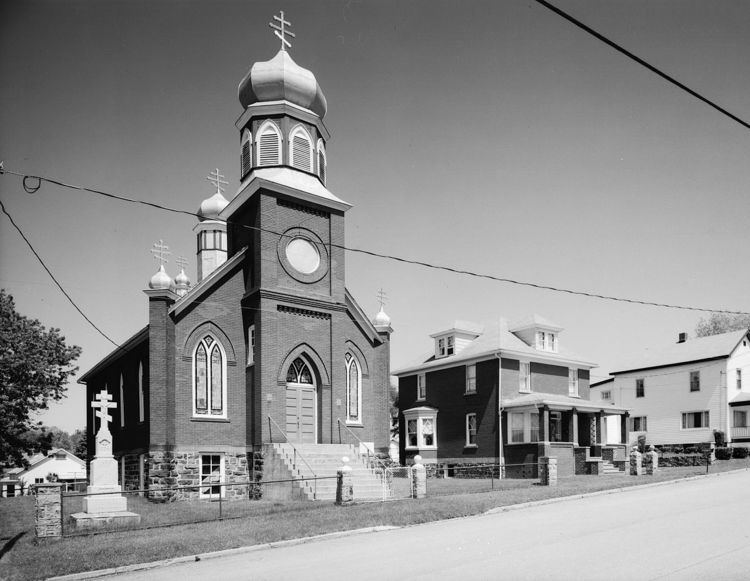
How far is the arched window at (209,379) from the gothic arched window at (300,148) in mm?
7706

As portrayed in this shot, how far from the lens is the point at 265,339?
24594mm

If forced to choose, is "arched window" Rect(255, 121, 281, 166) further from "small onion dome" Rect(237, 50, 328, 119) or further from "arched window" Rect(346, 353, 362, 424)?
"arched window" Rect(346, 353, 362, 424)

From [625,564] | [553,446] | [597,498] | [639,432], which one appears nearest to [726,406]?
[639,432]

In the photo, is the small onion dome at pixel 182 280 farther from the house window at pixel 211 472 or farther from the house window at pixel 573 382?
the house window at pixel 573 382

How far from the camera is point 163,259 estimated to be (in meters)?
33.8

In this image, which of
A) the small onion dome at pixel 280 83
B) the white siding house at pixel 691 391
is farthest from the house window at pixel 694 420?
the small onion dome at pixel 280 83

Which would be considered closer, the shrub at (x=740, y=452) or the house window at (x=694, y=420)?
the shrub at (x=740, y=452)

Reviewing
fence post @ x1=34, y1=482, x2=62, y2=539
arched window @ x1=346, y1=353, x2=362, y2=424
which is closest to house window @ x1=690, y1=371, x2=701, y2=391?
arched window @ x1=346, y1=353, x2=362, y2=424

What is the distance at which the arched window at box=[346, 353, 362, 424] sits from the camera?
27469 mm

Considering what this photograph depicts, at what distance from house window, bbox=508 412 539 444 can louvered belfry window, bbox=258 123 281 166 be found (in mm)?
17277

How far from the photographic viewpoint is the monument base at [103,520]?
16172mm

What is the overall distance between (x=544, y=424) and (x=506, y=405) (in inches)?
94.2

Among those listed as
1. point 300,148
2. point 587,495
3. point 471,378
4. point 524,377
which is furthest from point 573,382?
point 300,148

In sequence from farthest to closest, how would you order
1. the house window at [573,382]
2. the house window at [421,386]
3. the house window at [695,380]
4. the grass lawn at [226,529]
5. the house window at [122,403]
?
1. the house window at [695,380]
2. the house window at [421,386]
3. the house window at [573,382]
4. the house window at [122,403]
5. the grass lawn at [226,529]
